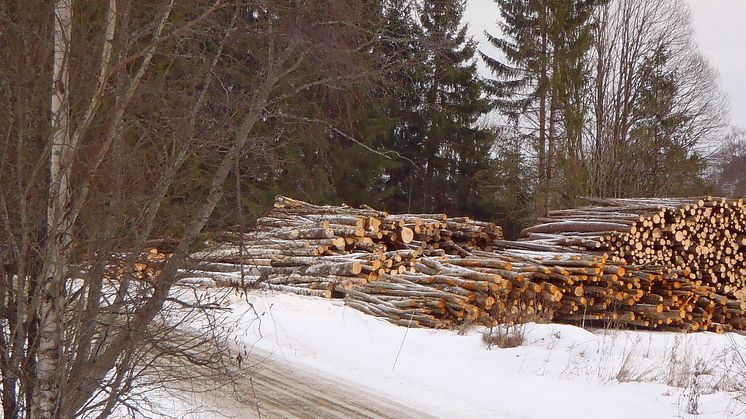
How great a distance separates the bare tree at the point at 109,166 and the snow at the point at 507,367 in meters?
1.37

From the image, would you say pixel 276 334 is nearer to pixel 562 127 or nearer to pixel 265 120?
pixel 265 120

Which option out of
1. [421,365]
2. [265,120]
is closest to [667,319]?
[421,365]

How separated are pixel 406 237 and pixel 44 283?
10.8 m

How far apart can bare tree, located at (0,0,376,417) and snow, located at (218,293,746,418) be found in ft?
4.48

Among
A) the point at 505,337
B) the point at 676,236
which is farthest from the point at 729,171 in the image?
the point at 505,337

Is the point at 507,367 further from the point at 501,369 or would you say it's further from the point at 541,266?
the point at 541,266

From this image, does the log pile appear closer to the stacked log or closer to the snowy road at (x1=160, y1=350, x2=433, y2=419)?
the stacked log

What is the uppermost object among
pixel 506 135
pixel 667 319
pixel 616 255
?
pixel 506 135

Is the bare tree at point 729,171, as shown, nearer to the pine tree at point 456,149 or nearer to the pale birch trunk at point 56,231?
the pine tree at point 456,149

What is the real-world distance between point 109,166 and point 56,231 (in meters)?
0.36

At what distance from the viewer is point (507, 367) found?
746cm

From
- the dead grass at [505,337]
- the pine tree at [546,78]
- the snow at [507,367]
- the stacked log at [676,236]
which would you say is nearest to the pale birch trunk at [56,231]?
the snow at [507,367]

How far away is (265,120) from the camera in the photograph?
405 centimetres

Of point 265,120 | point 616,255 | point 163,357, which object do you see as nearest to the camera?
point 163,357
